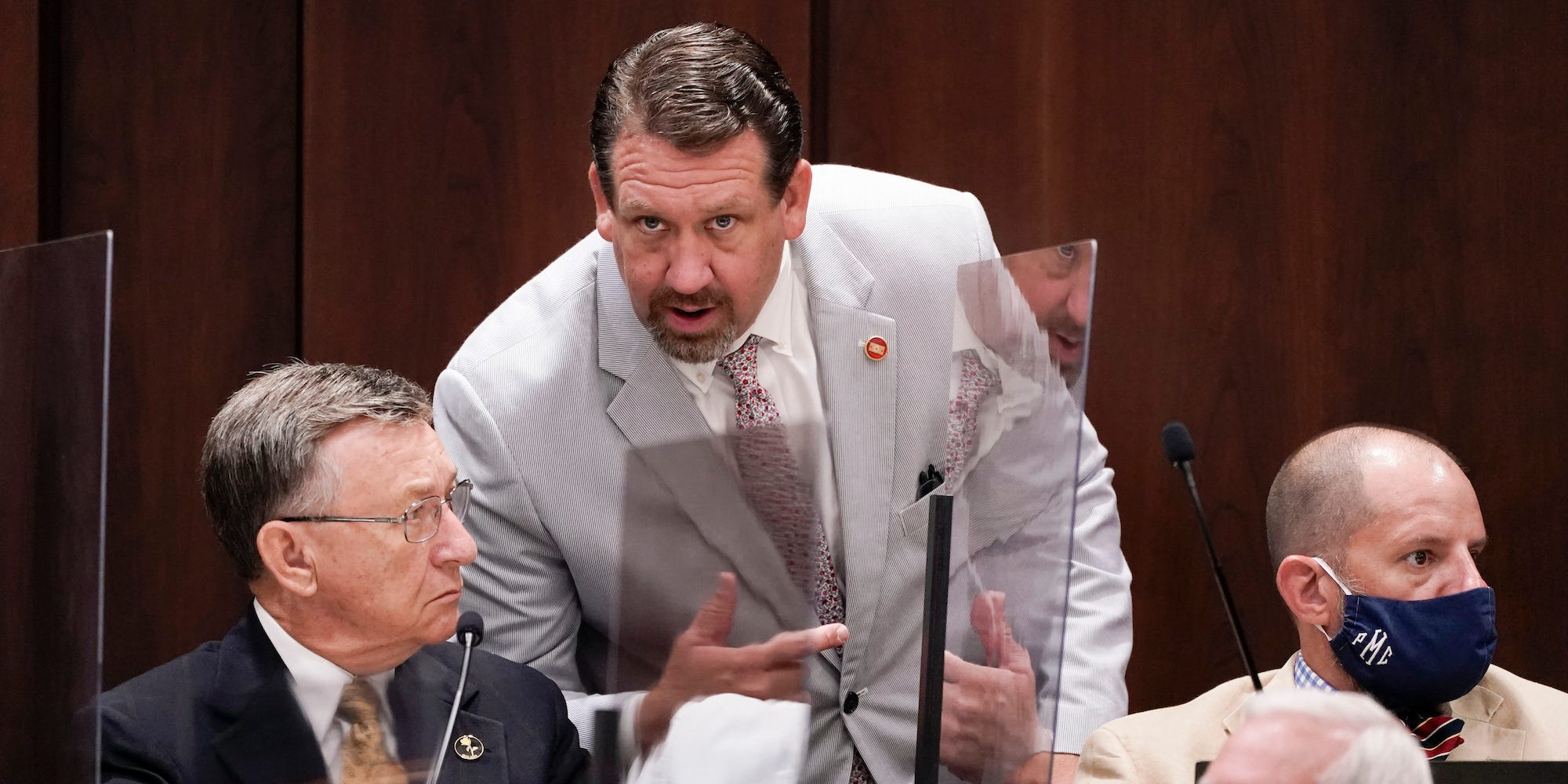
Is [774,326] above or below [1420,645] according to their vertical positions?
above

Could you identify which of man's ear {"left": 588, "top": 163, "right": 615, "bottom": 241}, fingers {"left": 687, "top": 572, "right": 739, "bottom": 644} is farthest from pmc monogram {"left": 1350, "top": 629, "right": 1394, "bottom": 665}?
man's ear {"left": 588, "top": 163, "right": 615, "bottom": 241}

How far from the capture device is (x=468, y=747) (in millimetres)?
1692

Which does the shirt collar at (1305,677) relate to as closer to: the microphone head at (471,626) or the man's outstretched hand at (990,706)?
the man's outstretched hand at (990,706)

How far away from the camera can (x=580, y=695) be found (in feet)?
6.26

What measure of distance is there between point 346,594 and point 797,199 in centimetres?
71

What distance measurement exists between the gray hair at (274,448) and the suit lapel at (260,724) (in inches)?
5.6

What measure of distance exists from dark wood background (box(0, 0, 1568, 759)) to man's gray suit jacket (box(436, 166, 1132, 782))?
62 cm

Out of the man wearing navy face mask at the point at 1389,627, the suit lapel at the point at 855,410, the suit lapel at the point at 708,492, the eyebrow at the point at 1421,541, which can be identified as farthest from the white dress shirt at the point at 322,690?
the eyebrow at the point at 1421,541

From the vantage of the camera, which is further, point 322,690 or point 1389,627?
point 1389,627

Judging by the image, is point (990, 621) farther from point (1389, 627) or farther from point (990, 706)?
point (1389, 627)

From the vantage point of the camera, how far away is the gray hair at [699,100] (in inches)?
75.5

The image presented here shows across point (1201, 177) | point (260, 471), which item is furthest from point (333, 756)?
point (1201, 177)

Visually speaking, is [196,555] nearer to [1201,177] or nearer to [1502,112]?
[1201,177]

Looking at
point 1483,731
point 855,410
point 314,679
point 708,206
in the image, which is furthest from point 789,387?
point 1483,731
